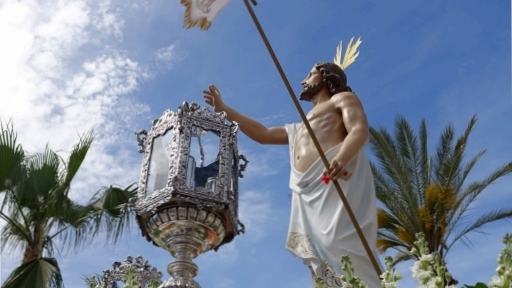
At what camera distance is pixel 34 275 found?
323 inches

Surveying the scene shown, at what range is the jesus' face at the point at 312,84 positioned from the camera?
521 cm

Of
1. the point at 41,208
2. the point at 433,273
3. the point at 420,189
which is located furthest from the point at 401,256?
the point at 433,273

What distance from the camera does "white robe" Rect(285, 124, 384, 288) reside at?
400 cm

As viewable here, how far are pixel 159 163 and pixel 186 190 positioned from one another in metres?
0.60

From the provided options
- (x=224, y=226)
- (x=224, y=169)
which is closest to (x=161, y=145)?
(x=224, y=169)

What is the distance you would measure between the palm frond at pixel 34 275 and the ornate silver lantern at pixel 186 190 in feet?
13.0

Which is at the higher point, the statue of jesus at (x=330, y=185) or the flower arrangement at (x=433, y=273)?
the statue of jesus at (x=330, y=185)

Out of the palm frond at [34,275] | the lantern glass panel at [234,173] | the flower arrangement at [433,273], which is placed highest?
the palm frond at [34,275]

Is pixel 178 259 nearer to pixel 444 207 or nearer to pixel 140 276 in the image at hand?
pixel 140 276

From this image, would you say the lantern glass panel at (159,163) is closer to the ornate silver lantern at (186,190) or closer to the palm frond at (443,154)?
the ornate silver lantern at (186,190)

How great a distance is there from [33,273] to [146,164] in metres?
4.22

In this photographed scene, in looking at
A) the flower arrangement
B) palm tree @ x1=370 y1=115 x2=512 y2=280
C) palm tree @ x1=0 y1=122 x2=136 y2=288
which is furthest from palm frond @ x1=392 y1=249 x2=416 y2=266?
the flower arrangement

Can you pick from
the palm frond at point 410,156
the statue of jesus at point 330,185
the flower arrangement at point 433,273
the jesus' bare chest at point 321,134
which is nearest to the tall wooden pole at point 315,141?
the statue of jesus at point 330,185

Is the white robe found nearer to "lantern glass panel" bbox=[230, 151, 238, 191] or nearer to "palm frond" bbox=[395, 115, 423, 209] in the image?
"lantern glass panel" bbox=[230, 151, 238, 191]
